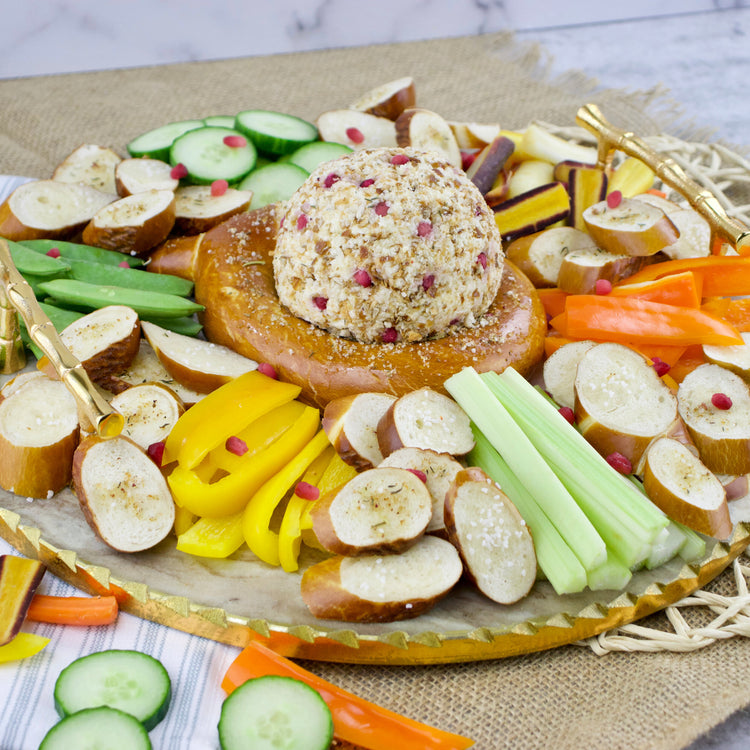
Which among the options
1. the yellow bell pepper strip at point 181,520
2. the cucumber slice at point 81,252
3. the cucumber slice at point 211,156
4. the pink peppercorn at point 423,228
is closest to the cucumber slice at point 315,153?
the cucumber slice at point 211,156

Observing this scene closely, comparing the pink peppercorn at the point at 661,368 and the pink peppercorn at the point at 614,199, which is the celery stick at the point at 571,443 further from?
the pink peppercorn at the point at 614,199

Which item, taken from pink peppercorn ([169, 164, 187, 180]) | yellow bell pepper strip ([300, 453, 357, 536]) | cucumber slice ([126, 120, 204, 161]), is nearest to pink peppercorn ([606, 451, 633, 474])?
yellow bell pepper strip ([300, 453, 357, 536])

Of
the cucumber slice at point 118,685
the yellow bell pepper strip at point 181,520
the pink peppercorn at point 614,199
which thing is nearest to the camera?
the cucumber slice at point 118,685

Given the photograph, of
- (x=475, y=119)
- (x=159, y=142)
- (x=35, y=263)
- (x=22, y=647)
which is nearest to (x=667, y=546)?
(x=22, y=647)

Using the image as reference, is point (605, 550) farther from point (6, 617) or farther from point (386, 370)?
point (6, 617)

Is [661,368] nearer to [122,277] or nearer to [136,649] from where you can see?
[136,649]

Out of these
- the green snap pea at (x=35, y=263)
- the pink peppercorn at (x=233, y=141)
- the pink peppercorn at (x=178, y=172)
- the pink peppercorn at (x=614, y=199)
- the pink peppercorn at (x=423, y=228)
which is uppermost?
the pink peppercorn at (x=423, y=228)

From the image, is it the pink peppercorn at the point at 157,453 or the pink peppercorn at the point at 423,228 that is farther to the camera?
the pink peppercorn at the point at 423,228
